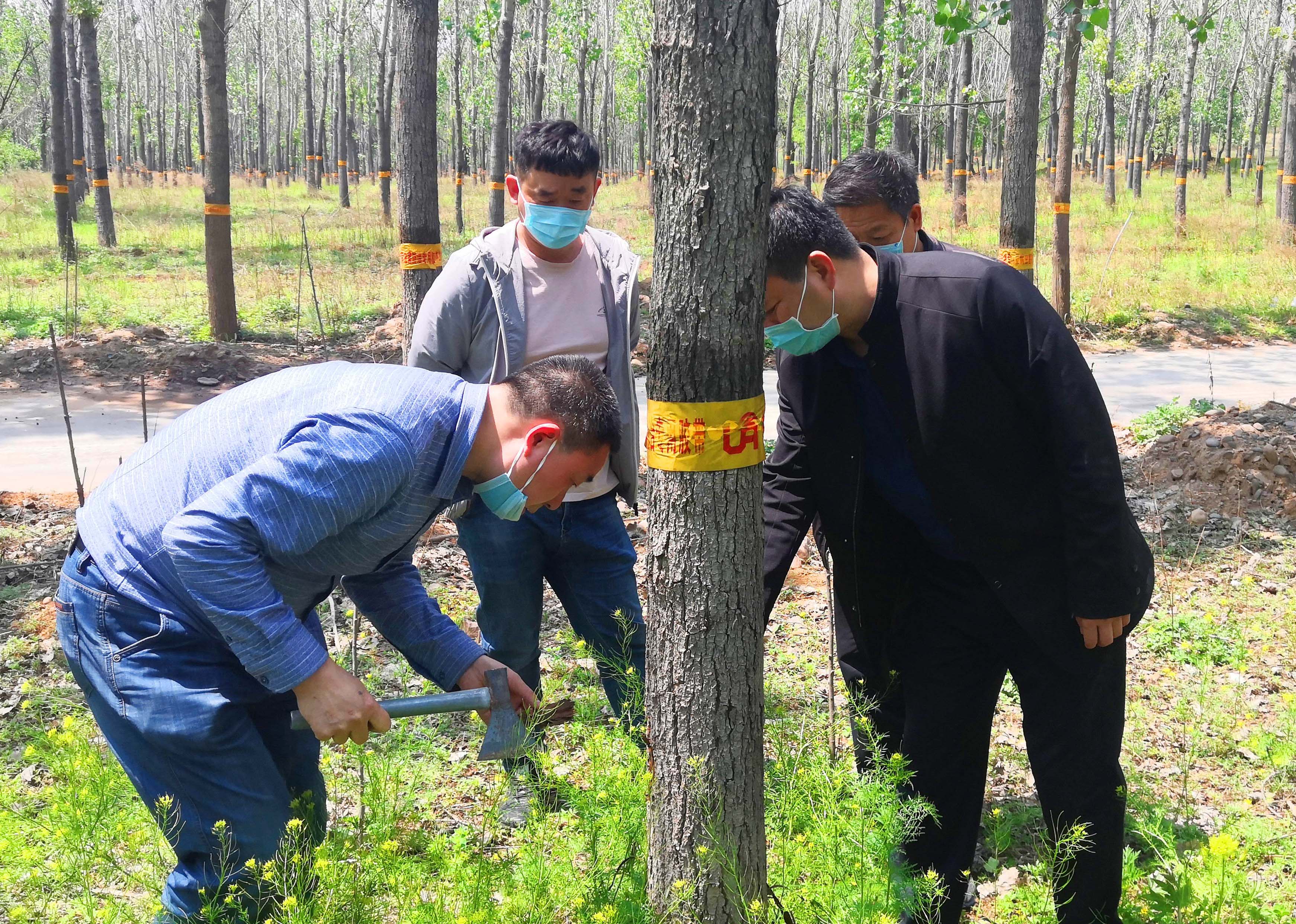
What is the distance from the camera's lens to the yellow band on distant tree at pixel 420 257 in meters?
5.30

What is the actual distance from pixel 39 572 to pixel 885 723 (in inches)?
167

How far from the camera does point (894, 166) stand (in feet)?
11.3

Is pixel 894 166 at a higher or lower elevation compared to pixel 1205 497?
higher

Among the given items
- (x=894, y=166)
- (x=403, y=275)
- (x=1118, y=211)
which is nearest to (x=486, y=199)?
(x=1118, y=211)

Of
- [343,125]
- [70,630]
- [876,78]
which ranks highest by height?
[343,125]

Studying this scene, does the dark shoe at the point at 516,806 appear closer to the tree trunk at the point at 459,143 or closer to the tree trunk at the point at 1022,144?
the tree trunk at the point at 1022,144

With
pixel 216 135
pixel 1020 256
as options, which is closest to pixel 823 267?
pixel 1020 256

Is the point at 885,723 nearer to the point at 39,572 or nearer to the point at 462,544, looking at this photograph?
the point at 462,544

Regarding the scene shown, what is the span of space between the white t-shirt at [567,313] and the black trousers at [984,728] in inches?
43.6

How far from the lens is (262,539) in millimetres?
1814

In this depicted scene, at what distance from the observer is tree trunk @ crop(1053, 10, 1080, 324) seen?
10328mm

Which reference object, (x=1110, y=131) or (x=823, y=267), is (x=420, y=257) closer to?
(x=823, y=267)

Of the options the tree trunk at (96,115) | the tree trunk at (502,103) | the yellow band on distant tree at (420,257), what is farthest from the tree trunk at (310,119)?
the yellow band on distant tree at (420,257)

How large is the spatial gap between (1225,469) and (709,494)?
5529mm
